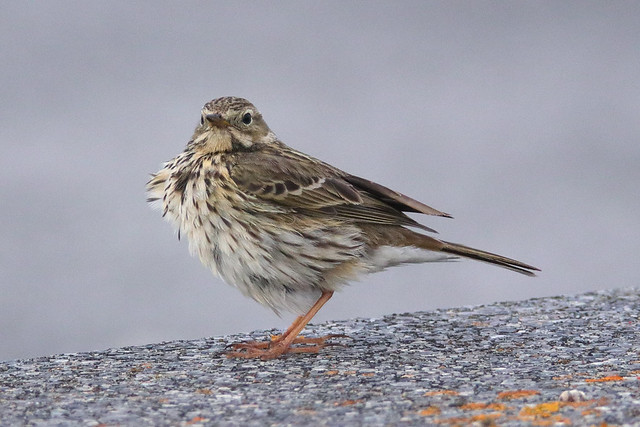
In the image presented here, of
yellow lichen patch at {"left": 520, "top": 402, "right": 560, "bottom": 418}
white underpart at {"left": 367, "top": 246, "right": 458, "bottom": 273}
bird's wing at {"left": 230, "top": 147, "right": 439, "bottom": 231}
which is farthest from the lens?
white underpart at {"left": 367, "top": 246, "right": 458, "bottom": 273}

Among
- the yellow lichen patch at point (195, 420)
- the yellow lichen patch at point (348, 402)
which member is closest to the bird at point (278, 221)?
the yellow lichen patch at point (348, 402)

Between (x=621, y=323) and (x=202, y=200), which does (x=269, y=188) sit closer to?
(x=202, y=200)

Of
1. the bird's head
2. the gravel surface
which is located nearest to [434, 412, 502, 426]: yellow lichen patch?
the gravel surface

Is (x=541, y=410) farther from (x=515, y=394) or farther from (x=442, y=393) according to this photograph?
(x=442, y=393)

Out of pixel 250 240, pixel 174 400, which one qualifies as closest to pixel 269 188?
pixel 250 240

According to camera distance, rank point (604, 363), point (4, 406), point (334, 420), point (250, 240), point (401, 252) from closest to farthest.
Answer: point (334, 420)
point (4, 406)
point (604, 363)
point (250, 240)
point (401, 252)

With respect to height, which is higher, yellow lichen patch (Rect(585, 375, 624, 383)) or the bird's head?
the bird's head

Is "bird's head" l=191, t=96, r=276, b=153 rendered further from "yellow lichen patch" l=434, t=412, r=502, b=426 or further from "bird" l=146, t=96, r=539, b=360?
"yellow lichen patch" l=434, t=412, r=502, b=426

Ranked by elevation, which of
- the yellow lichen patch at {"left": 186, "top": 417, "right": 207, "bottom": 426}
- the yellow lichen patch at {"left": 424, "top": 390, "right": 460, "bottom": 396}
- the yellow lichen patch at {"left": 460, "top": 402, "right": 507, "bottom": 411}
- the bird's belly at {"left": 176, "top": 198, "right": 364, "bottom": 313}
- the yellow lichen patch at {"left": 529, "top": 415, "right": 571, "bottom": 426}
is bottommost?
the yellow lichen patch at {"left": 186, "top": 417, "right": 207, "bottom": 426}
